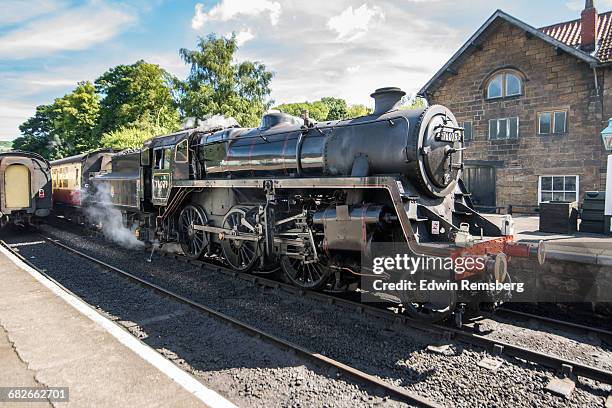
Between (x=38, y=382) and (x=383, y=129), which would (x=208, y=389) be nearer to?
(x=38, y=382)

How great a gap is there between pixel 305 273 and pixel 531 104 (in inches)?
546

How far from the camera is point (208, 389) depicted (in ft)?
13.6

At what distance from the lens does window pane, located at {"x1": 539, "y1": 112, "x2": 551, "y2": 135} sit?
16438mm

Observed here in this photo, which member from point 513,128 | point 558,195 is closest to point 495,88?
point 513,128

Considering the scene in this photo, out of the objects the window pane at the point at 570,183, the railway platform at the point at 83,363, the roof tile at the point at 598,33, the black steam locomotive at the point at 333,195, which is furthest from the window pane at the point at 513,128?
the railway platform at the point at 83,363

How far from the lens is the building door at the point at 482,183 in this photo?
18250 millimetres

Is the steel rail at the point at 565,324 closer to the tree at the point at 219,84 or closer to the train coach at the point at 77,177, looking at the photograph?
the train coach at the point at 77,177

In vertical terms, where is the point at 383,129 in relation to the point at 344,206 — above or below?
above

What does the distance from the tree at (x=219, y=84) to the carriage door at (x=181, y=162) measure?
2082 centimetres

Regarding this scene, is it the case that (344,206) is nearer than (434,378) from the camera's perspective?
No

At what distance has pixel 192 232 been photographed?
33.9 feet

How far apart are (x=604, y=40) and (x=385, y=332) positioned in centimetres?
1654

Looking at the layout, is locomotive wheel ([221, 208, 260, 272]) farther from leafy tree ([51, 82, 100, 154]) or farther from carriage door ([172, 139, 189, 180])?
leafy tree ([51, 82, 100, 154])

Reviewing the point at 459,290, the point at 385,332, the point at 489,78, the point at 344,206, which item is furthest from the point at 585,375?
the point at 489,78
